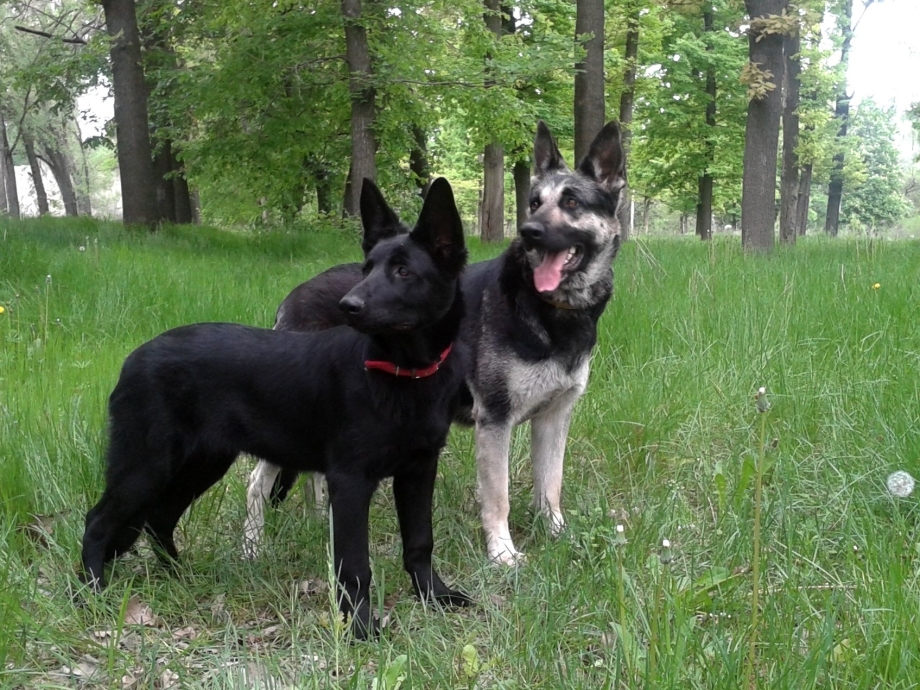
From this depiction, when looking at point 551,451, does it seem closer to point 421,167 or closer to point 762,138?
point 762,138

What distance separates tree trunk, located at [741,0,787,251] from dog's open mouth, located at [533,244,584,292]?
305 inches

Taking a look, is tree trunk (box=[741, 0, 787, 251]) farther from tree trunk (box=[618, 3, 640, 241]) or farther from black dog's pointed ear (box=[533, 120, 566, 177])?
tree trunk (box=[618, 3, 640, 241])

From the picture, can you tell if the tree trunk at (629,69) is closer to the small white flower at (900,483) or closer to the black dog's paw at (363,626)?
the small white flower at (900,483)

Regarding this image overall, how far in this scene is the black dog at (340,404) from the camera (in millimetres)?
2893

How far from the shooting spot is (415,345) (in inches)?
116

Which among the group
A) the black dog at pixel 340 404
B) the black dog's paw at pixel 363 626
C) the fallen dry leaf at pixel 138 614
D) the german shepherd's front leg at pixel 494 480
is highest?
the black dog at pixel 340 404

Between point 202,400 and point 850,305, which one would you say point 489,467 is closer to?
point 202,400

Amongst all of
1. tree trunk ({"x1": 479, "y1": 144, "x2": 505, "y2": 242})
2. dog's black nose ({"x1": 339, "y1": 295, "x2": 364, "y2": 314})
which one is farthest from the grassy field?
tree trunk ({"x1": 479, "y1": 144, "x2": 505, "y2": 242})

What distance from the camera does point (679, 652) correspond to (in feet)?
6.40

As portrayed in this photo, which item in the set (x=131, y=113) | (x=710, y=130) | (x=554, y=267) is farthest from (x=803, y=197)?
(x=554, y=267)

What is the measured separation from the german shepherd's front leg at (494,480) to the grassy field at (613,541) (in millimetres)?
123

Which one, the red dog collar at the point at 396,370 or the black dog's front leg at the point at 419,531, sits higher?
the red dog collar at the point at 396,370

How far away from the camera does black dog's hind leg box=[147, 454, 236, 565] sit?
3.33 metres

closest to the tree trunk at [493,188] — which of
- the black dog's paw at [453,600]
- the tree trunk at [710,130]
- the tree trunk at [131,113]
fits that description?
the tree trunk at [131,113]
